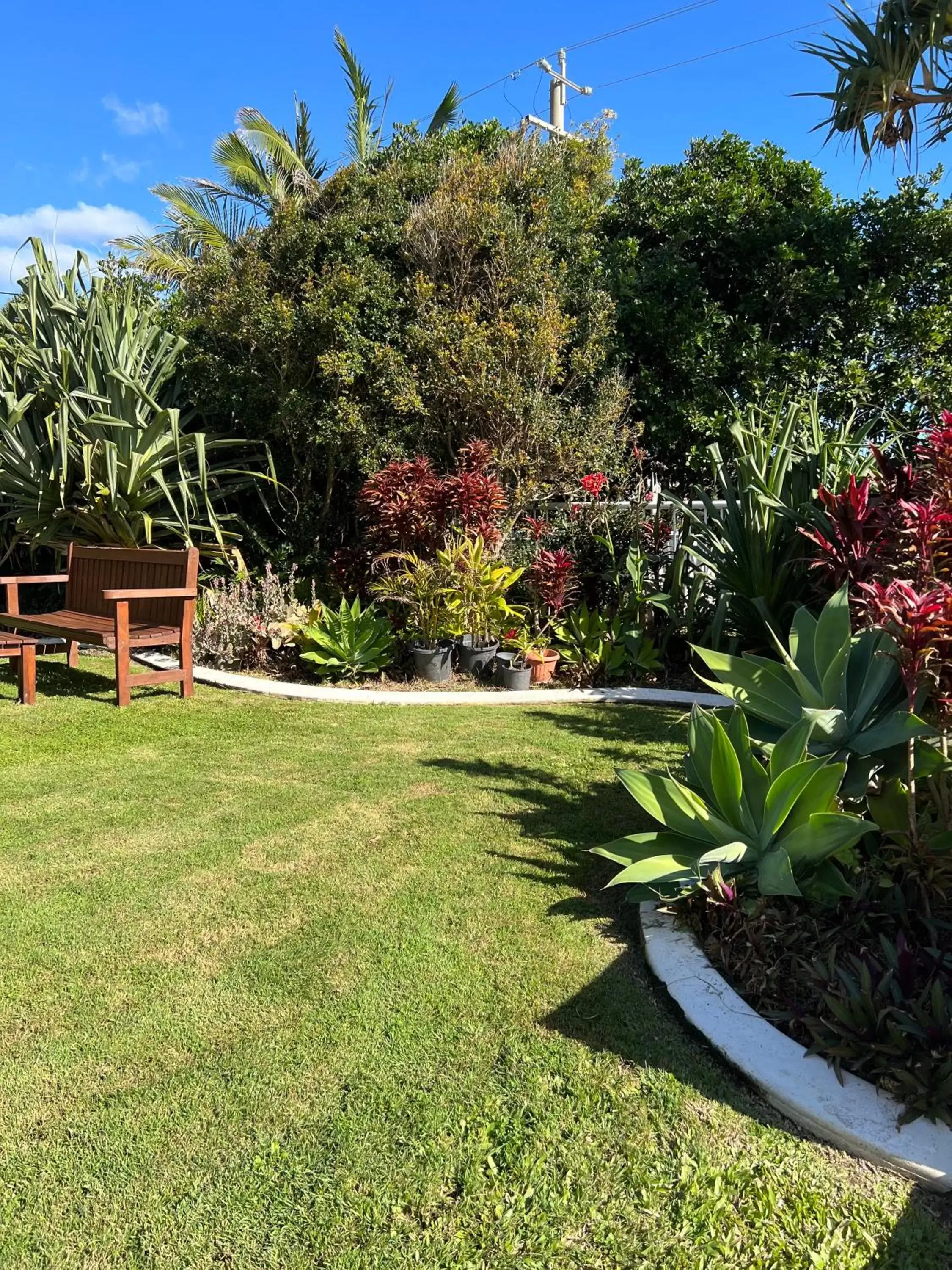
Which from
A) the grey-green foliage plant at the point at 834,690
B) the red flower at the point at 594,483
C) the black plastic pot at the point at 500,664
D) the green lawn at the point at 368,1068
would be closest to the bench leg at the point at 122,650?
the green lawn at the point at 368,1068

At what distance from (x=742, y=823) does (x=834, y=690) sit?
0.61 metres

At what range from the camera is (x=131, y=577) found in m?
6.38

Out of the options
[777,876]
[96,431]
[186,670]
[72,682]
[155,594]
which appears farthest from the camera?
[96,431]

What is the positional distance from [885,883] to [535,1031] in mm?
1143

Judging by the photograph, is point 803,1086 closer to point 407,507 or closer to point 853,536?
point 853,536

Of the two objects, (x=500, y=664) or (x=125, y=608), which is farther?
(x=500, y=664)

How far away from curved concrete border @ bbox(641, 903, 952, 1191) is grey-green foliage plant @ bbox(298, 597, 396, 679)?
4.34m

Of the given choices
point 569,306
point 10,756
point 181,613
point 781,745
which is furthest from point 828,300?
point 10,756

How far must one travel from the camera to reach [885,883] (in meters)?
2.46

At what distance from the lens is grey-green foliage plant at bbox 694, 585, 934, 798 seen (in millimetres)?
2668

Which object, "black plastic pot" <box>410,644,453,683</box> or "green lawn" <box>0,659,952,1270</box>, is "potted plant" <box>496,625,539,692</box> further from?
"green lawn" <box>0,659,952,1270</box>

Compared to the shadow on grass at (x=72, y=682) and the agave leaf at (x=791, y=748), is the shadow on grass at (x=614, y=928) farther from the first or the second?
the shadow on grass at (x=72, y=682)

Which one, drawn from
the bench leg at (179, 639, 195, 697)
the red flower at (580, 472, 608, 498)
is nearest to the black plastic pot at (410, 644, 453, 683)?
A: the bench leg at (179, 639, 195, 697)

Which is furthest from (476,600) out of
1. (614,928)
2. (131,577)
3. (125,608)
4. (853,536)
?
(614,928)
